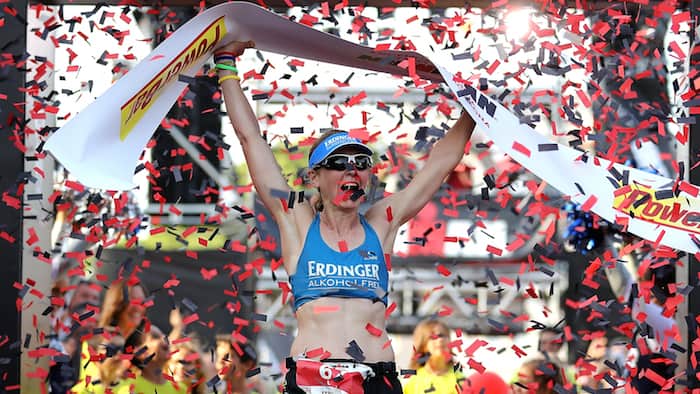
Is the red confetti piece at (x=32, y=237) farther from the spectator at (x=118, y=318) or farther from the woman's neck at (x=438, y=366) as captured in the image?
the woman's neck at (x=438, y=366)

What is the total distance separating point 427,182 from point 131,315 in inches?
126

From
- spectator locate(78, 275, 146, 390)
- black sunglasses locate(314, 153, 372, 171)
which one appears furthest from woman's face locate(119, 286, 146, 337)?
black sunglasses locate(314, 153, 372, 171)

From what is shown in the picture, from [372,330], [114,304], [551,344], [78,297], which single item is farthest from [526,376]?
[78,297]

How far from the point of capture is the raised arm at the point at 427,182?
Answer: 5.15m

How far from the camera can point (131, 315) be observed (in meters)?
7.69

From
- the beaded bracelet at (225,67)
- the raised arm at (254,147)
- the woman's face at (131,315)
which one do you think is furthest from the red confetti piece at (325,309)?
the woman's face at (131,315)

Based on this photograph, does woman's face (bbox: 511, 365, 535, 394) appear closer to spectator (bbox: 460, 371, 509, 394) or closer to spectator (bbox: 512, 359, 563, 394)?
spectator (bbox: 512, 359, 563, 394)

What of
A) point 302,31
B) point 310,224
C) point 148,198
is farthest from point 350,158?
point 148,198

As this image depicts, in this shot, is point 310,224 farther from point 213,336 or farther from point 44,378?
point 213,336

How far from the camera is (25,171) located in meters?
5.91

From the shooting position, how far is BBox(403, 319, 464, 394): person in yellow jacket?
24.5 feet

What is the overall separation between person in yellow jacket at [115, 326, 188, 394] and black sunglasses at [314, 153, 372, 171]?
2.68 m

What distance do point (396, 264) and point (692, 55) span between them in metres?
4.01

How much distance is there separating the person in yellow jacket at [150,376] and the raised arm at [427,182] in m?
2.56
